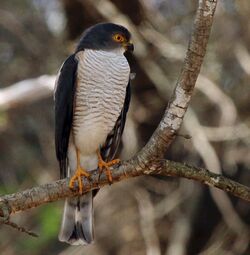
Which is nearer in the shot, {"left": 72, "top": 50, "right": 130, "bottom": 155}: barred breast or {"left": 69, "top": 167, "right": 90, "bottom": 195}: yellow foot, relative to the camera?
{"left": 69, "top": 167, "right": 90, "bottom": 195}: yellow foot

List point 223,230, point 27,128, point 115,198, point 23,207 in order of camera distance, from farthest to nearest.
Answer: point 27,128, point 115,198, point 223,230, point 23,207

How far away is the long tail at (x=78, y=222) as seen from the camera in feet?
17.3

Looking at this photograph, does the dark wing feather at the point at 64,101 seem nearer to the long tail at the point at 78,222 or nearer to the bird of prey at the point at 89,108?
the bird of prey at the point at 89,108

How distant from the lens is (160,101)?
7559mm

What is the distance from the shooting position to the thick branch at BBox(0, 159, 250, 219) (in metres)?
4.06

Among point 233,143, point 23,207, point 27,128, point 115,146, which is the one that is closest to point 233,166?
point 233,143

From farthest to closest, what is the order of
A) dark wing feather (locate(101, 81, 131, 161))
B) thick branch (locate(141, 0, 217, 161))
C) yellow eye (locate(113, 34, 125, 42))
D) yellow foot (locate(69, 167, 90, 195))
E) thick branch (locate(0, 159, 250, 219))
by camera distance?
yellow eye (locate(113, 34, 125, 42))
dark wing feather (locate(101, 81, 131, 161))
yellow foot (locate(69, 167, 90, 195))
thick branch (locate(0, 159, 250, 219))
thick branch (locate(141, 0, 217, 161))

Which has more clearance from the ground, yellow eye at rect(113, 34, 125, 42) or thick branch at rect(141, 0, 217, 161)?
yellow eye at rect(113, 34, 125, 42)

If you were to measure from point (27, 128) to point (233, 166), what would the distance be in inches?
108

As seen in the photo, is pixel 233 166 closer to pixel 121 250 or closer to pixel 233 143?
pixel 233 143

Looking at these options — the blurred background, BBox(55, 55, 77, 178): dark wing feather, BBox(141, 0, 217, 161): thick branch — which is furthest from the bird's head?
BBox(141, 0, 217, 161): thick branch

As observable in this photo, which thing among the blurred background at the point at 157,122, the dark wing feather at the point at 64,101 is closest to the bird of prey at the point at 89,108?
the dark wing feather at the point at 64,101

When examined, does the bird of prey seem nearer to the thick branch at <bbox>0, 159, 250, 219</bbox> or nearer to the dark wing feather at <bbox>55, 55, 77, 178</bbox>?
the dark wing feather at <bbox>55, 55, 77, 178</bbox>

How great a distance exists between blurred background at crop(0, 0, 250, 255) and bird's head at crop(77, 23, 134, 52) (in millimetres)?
1322
